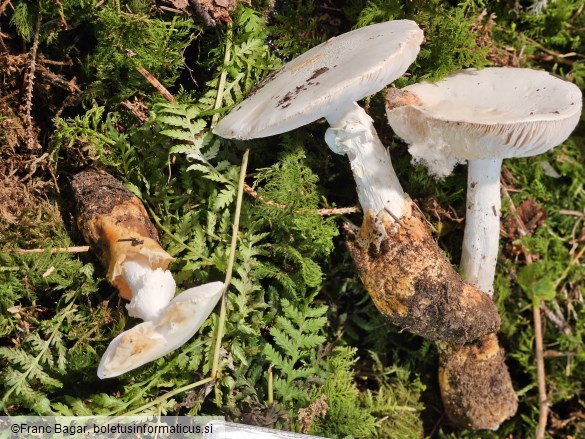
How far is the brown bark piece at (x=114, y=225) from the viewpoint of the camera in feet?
8.34

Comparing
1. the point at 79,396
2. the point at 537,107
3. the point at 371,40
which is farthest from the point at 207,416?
the point at 537,107

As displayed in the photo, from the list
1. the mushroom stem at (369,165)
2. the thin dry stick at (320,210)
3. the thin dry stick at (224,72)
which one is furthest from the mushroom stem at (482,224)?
the thin dry stick at (224,72)

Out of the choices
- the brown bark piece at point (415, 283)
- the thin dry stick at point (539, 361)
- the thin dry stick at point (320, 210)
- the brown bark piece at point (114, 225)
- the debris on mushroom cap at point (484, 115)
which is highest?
the debris on mushroom cap at point (484, 115)

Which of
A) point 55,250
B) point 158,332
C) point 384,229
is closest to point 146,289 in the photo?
point 158,332

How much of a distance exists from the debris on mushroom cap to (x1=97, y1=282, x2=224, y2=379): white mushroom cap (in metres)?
1.20

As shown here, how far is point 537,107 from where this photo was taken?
2541 mm

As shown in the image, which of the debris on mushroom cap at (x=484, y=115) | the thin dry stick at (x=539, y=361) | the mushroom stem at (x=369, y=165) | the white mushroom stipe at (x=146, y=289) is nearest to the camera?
the debris on mushroom cap at (x=484, y=115)

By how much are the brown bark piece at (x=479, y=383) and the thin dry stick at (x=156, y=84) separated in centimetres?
202

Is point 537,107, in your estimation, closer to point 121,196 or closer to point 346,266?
point 346,266

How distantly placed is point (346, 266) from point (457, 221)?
701 millimetres

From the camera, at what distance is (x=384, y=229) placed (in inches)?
107

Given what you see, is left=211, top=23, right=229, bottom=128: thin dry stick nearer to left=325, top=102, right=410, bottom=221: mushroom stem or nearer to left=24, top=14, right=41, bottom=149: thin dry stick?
left=325, top=102, right=410, bottom=221: mushroom stem

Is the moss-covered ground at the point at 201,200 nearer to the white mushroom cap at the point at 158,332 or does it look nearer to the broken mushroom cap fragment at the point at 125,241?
the broken mushroom cap fragment at the point at 125,241

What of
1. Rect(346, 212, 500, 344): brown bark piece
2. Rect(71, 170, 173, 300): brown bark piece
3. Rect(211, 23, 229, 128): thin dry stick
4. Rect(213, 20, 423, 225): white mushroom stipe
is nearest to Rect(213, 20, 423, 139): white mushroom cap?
Rect(213, 20, 423, 225): white mushroom stipe
